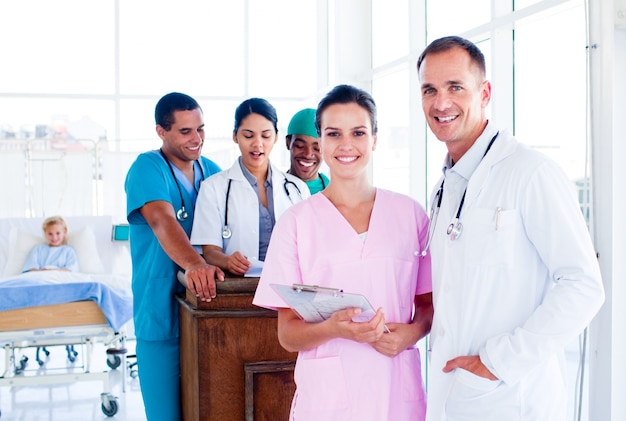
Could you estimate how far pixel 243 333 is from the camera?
2127mm

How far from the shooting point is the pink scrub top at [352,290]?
5.59ft

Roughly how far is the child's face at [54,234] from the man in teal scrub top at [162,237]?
12.0 feet

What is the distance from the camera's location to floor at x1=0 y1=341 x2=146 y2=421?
4594 mm

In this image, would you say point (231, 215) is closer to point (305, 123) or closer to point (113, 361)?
point (305, 123)

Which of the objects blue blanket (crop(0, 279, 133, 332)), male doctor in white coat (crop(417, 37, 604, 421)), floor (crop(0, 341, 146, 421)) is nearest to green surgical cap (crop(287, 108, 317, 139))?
male doctor in white coat (crop(417, 37, 604, 421))

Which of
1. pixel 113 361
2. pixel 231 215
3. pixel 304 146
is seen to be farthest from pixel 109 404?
pixel 231 215

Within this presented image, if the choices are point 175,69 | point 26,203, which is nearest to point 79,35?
point 175,69

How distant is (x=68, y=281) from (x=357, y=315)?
3.57 meters

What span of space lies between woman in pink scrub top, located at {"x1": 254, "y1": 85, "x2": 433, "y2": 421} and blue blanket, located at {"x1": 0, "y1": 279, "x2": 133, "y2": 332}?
284cm

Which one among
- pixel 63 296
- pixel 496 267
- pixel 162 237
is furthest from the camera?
pixel 63 296

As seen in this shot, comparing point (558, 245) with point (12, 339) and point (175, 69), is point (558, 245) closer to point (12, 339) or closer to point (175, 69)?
point (12, 339)

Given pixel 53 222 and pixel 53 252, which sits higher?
pixel 53 222

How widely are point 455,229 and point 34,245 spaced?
5297mm

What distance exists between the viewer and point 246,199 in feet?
8.24
